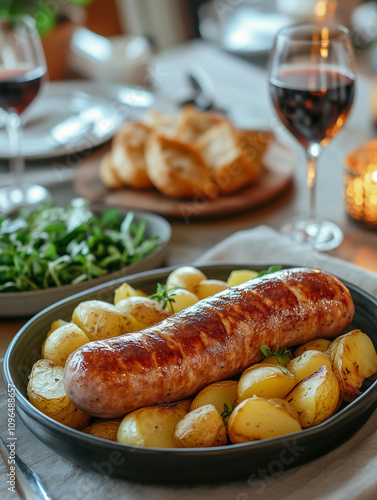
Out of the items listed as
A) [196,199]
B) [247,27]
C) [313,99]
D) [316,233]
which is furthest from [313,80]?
[247,27]

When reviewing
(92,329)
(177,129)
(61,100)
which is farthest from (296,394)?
(61,100)

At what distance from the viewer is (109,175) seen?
80.3 inches

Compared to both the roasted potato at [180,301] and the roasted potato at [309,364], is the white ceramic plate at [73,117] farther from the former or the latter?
the roasted potato at [309,364]

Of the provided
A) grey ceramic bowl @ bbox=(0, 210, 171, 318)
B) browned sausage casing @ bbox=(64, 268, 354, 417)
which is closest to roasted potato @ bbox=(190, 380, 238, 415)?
browned sausage casing @ bbox=(64, 268, 354, 417)

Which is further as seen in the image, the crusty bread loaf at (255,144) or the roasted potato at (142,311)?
the crusty bread loaf at (255,144)

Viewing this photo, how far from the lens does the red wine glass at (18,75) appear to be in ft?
6.34

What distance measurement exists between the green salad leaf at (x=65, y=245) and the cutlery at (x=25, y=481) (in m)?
0.54

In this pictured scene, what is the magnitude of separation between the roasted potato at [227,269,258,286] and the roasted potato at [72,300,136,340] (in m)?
0.26

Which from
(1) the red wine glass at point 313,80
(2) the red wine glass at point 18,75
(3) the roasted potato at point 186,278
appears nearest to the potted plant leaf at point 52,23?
(2) the red wine glass at point 18,75

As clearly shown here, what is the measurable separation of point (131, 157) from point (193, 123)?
28 cm

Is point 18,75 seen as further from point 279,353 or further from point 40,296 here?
point 279,353

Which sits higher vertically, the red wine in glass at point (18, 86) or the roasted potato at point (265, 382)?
the red wine in glass at point (18, 86)

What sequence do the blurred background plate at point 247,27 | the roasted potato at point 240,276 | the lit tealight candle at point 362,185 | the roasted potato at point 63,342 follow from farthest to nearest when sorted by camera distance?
the blurred background plate at point 247,27 → the lit tealight candle at point 362,185 → the roasted potato at point 240,276 → the roasted potato at point 63,342

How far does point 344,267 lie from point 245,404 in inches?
26.5
